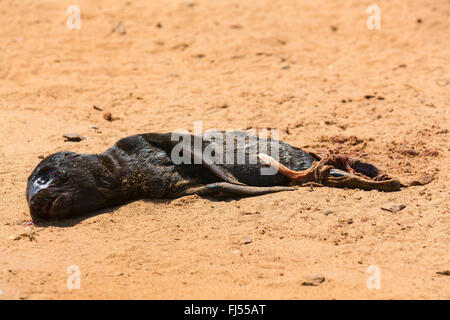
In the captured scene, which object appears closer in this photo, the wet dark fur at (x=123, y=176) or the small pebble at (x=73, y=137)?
the wet dark fur at (x=123, y=176)

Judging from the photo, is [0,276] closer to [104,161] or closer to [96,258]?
[96,258]

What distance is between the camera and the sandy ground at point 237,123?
4.20m

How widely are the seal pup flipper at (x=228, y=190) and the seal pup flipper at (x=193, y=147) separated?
10 centimetres

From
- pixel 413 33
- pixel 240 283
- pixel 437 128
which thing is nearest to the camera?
pixel 240 283

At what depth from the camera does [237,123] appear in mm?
7211

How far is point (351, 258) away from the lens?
436 cm

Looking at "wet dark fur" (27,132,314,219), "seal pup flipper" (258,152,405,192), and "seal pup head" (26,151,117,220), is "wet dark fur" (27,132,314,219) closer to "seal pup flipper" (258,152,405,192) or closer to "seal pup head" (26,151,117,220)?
"seal pup head" (26,151,117,220)

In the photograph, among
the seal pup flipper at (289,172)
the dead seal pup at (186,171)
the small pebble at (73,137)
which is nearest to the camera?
the dead seal pup at (186,171)

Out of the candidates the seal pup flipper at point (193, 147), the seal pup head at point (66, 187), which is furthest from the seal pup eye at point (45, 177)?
the seal pup flipper at point (193, 147)

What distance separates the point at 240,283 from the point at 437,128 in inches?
143

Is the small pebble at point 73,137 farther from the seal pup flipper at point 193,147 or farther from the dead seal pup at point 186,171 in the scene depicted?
the seal pup flipper at point 193,147

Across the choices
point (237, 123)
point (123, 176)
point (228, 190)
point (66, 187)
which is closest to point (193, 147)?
point (228, 190)

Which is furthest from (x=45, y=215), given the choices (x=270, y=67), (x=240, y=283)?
(x=270, y=67)

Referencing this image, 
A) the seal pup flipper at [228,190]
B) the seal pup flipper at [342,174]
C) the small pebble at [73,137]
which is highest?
Answer: the small pebble at [73,137]
